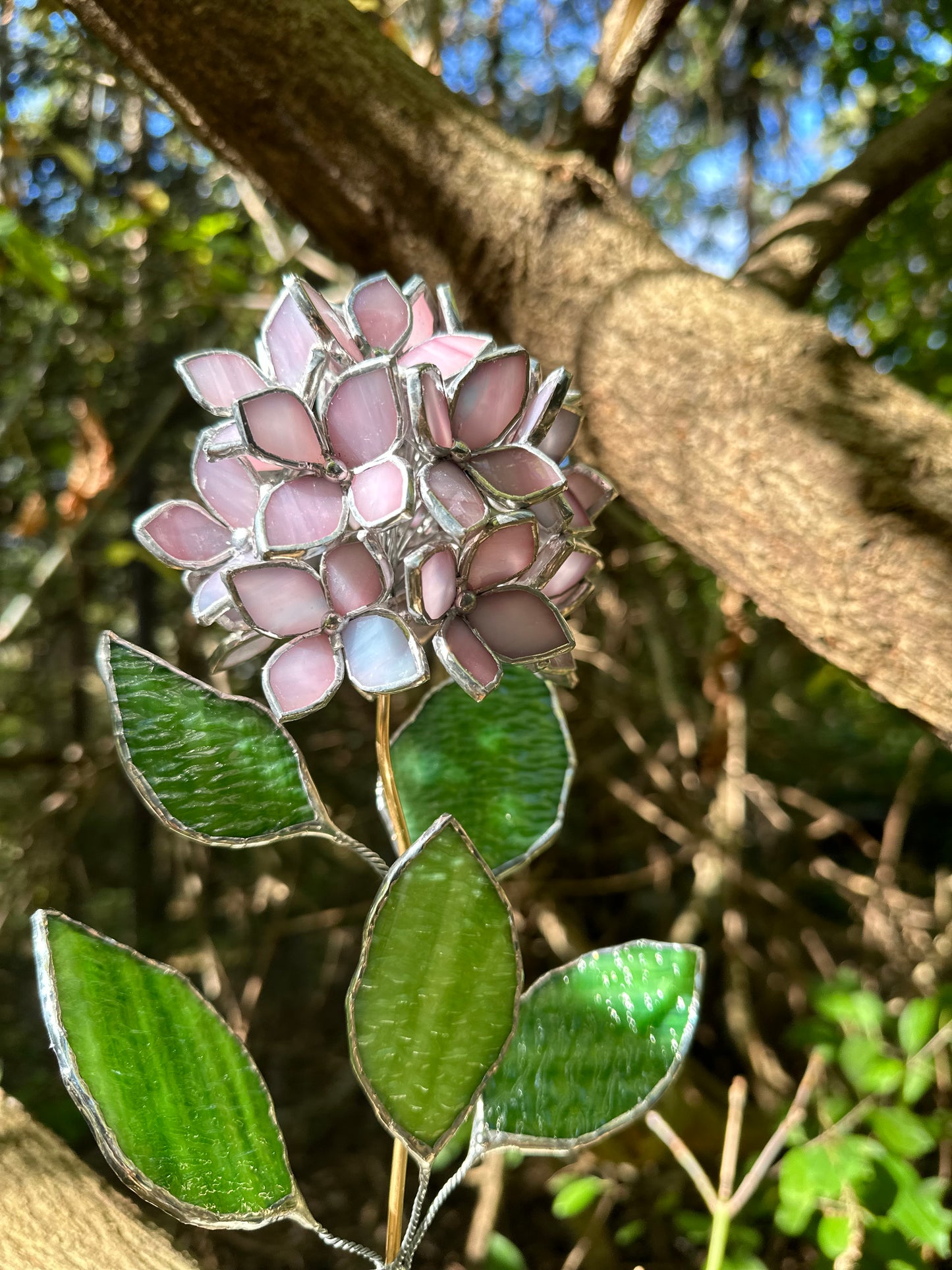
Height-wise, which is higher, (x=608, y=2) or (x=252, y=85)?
(x=608, y=2)

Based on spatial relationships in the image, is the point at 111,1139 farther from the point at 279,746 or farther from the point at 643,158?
the point at 643,158

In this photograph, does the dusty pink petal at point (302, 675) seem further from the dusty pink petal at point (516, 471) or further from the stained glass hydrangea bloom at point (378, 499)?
the dusty pink petal at point (516, 471)

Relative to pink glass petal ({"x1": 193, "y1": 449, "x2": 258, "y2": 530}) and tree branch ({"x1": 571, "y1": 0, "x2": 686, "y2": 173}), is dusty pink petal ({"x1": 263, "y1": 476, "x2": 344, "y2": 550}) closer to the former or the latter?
pink glass petal ({"x1": 193, "y1": 449, "x2": 258, "y2": 530})

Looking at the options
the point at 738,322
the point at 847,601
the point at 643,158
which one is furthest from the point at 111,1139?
the point at 643,158

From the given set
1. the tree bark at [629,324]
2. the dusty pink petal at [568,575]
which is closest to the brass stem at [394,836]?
the dusty pink petal at [568,575]

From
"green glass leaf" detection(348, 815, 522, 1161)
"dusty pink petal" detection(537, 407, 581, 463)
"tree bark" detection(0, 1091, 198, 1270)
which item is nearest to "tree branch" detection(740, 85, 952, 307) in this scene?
"dusty pink petal" detection(537, 407, 581, 463)

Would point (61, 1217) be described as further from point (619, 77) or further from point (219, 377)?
point (619, 77)
